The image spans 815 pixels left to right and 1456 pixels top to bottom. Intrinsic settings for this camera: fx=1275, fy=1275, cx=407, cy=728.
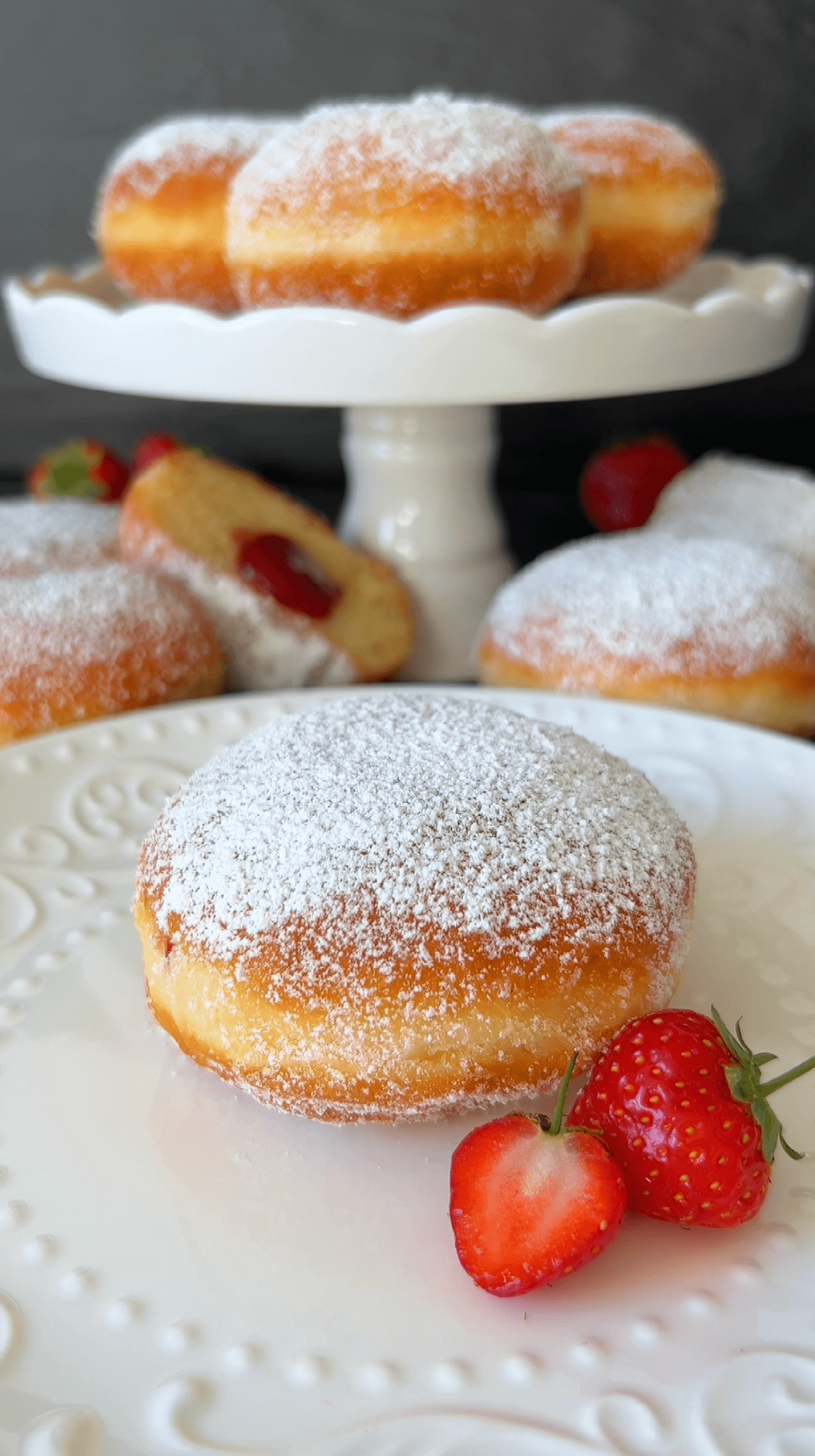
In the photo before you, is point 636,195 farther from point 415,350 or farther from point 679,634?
point 679,634

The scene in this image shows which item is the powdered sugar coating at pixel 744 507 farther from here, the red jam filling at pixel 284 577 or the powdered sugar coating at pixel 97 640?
the powdered sugar coating at pixel 97 640

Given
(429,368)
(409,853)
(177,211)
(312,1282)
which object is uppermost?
(177,211)

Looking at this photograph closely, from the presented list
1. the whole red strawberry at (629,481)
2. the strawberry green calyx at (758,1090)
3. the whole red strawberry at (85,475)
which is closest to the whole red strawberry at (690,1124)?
the strawberry green calyx at (758,1090)

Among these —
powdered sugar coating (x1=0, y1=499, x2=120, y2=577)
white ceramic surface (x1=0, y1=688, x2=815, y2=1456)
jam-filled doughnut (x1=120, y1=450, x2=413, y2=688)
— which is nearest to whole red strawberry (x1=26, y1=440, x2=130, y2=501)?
powdered sugar coating (x1=0, y1=499, x2=120, y2=577)

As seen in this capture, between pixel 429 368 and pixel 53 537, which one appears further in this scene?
pixel 53 537

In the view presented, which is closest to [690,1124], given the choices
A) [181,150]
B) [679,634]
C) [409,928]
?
[409,928]

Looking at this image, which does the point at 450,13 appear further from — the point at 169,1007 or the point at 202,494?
the point at 169,1007

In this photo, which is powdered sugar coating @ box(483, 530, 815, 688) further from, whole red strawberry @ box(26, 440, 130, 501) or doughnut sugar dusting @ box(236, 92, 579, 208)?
whole red strawberry @ box(26, 440, 130, 501)

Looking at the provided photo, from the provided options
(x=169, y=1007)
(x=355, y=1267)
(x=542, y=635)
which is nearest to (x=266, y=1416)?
(x=355, y=1267)
